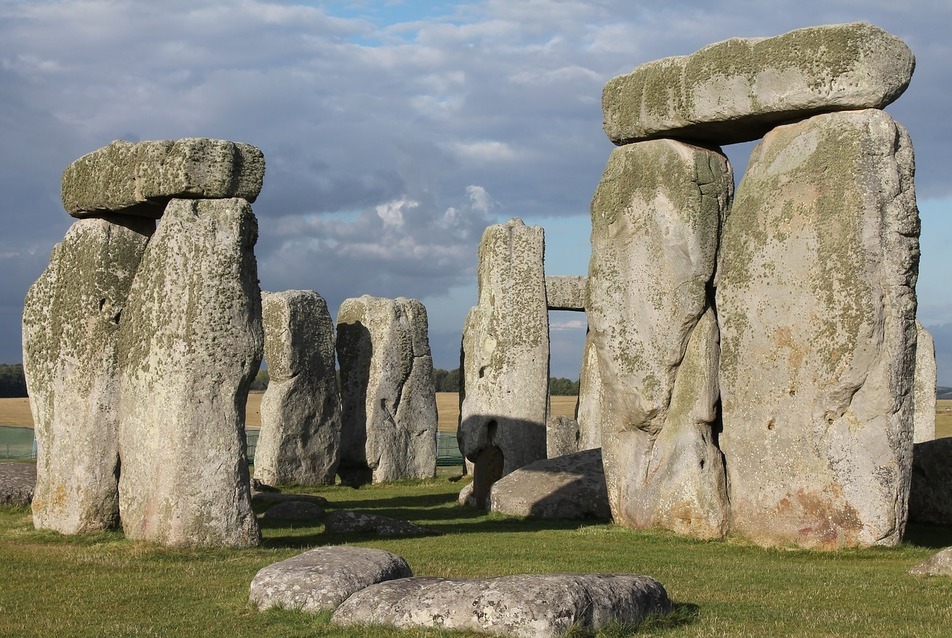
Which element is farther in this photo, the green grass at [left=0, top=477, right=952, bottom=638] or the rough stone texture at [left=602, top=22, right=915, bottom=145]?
the rough stone texture at [left=602, top=22, right=915, bottom=145]

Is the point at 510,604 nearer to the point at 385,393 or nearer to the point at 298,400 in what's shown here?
the point at 298,400

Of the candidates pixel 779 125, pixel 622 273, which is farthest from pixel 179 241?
pixel 779 125

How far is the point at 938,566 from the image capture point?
10.2m

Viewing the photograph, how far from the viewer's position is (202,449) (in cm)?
1134

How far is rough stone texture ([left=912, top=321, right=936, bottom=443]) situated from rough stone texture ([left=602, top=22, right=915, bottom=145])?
36.9ft

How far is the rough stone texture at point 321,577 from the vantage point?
788 centimetres

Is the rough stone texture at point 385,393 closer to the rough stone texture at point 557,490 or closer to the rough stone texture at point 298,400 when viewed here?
the rough stone texture at point 298,400

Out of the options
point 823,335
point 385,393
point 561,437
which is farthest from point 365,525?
point 385,393

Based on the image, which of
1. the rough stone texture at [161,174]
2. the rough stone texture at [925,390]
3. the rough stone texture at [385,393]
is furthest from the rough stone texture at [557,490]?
the rough stone texture at [925,390]

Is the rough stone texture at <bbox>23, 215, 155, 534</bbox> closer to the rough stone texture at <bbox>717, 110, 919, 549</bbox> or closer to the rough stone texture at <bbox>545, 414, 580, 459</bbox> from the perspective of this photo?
the rough stone texture at <bbox>717, 110, 919, 549</bbox>

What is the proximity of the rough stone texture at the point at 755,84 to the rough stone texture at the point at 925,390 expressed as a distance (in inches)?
443

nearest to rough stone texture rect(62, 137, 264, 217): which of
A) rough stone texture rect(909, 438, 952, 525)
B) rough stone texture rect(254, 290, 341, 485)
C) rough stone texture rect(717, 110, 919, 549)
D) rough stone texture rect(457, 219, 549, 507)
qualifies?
rough stone texture rect(717, 110, 919, 549)

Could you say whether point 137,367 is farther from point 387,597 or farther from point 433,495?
point 433,495

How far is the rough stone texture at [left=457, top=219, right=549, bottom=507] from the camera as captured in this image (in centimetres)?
1838
